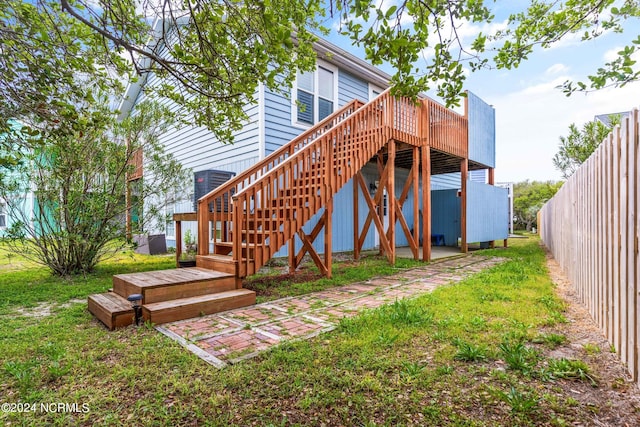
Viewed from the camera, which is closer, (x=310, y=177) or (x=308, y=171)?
(x=310, y=177)

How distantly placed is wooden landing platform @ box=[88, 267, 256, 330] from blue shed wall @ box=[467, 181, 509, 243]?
8073mm

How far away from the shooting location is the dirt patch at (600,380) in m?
1.76

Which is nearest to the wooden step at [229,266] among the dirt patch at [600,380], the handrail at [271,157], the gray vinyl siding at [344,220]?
the handrail at [271,157]

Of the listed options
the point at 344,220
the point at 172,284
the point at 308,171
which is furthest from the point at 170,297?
the point at 344,220

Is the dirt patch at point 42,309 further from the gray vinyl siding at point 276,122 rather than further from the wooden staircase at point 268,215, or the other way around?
the gray vinyl siding at point 276,122

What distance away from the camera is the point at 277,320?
11.2 ft

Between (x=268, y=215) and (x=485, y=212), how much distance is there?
8.22 meters

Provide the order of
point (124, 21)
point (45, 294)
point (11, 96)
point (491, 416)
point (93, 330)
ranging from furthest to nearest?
point (45, 294), point (93, 330), point (124, 21), point (11, 96), point (491, 416)

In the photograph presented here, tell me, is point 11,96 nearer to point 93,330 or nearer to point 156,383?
point 93,330

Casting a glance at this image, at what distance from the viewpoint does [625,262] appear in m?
2.16

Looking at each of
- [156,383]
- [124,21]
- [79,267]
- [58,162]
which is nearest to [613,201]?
[156,383]

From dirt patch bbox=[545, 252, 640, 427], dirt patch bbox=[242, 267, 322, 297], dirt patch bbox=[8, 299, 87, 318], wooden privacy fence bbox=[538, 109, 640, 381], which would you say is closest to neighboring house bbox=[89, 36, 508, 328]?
dirt patch bbox=[242, 267, 322, 297]

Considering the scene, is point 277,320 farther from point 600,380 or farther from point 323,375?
point 600,380

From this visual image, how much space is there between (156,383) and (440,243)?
38.0 feet
